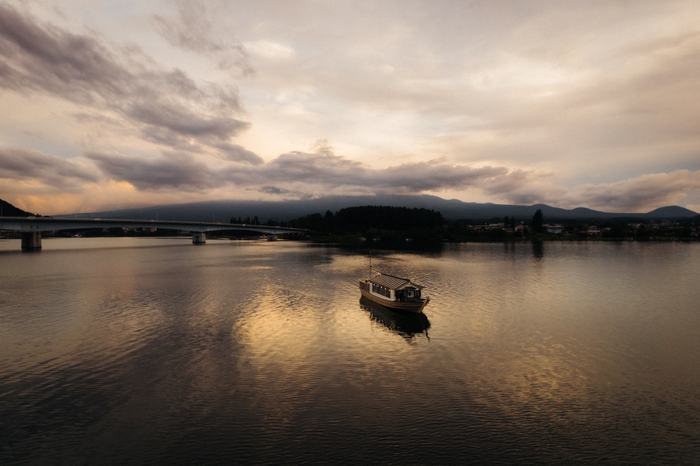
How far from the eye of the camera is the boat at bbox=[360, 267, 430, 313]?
4538 centimetres

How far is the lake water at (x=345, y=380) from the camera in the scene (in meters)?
18.4

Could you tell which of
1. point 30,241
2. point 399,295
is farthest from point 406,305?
point 30,241

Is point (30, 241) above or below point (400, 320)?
above

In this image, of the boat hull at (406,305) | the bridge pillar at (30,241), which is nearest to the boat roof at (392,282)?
the boat hull at (406,305)

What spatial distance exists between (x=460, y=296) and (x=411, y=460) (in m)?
42.8

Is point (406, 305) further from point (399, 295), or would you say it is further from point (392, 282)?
point (392, 282)

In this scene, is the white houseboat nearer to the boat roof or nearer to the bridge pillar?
the boat roof

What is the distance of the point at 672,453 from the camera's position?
1794 cm

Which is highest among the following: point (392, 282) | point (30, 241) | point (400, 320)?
point (30, 241)

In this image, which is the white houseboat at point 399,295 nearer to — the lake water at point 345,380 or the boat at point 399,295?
the boat at point 399,295

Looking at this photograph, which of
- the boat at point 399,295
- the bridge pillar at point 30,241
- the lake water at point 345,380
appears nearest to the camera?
the lake water at point 345,380

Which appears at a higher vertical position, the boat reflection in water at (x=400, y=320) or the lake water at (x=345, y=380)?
the lake water at (x=345, y=380)

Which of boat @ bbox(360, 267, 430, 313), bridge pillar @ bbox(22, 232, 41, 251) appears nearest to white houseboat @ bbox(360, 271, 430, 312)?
boat @ bbox(360, 267, 430, 313)

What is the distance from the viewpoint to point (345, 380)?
2620 cm
